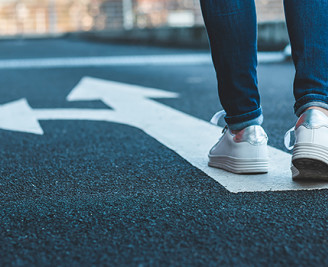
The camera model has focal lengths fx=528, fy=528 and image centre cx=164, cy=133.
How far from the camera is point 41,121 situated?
258 cm

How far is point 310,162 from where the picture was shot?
1319mm

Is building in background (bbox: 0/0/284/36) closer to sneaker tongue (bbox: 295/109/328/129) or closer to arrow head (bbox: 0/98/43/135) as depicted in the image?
arrow head (bbox: 0/98/43/135)

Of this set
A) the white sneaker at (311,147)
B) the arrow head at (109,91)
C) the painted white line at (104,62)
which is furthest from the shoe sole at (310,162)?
the painted white line at (104,62)

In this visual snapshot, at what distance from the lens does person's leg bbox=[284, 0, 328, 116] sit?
1.36 metres

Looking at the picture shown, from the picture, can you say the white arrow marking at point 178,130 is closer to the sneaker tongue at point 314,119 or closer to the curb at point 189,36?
the sneaker tongue at point 314,119

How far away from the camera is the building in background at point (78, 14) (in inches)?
1612

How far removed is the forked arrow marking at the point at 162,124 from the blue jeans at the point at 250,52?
0.57 ft

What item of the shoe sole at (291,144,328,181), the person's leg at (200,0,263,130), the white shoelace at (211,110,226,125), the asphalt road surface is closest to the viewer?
the asphalt road surface

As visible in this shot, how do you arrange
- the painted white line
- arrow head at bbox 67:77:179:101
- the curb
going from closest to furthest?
arrow head at bbox 67:77:179:101 < the painted white line < the curb

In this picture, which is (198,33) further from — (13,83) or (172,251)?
(172,251)

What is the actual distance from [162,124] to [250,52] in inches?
39.1

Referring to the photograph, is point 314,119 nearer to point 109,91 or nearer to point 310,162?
point 310,162

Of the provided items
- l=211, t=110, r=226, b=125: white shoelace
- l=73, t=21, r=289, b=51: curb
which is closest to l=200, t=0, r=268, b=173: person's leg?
l=211, t=110, r=226, b=125: white shoelace

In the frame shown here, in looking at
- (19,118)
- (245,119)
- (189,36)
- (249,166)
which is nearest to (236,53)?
(245,119)
